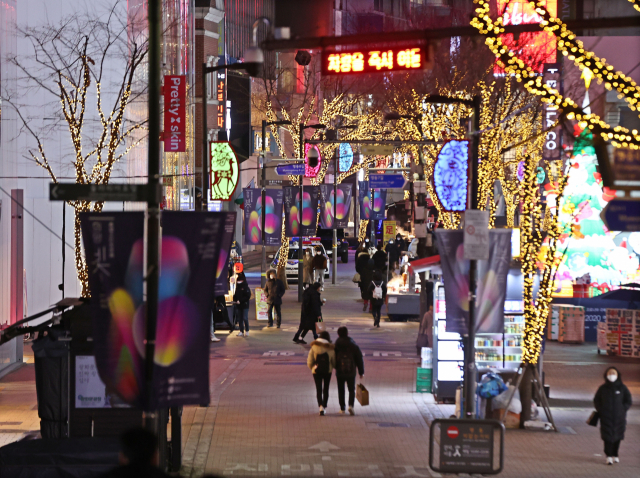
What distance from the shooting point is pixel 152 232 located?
9.11 m

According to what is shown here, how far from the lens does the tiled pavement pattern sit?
13.1 meters

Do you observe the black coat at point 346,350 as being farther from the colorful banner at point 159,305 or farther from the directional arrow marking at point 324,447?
the colorful banner at point 159,305

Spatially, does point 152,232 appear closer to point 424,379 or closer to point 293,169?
point 424,379

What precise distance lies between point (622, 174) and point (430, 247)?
27.7 meters

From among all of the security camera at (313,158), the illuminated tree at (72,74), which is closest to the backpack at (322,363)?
the illuminated tree at (72,74)

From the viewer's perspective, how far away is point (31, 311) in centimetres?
2528

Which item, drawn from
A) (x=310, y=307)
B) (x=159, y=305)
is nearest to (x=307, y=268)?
(x=310, y=307)

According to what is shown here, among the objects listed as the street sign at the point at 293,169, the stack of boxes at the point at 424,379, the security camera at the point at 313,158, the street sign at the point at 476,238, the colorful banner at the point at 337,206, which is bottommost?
the stack of boxes at the point at 424,379

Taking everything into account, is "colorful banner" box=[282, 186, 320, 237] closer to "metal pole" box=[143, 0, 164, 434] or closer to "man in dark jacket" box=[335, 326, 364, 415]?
"man in dark jacket" box=[335, 326, 364, 415]

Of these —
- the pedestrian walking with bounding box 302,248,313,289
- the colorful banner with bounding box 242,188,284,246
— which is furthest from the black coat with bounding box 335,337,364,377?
the pedestrian walking with bounding box 302,248,313,289

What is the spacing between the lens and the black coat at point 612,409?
1347cm

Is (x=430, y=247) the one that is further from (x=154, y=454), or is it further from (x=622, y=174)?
(x=154, y=454)

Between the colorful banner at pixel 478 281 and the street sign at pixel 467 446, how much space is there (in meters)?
3.21

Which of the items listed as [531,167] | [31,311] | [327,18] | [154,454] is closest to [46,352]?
[154,454]
